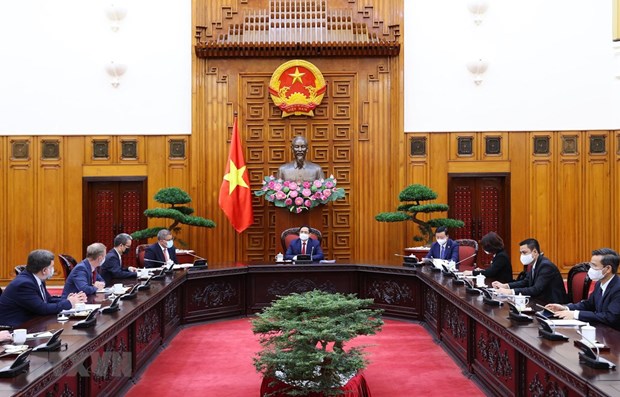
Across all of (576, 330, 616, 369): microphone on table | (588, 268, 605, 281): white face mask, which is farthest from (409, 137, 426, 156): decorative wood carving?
(576, 330, 616, 369): microphone on table

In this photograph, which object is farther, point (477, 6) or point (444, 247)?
point (477, 6)

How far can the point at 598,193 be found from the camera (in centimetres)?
1036

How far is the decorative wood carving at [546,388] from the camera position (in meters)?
3.36

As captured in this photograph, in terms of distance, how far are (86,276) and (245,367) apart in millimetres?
1534

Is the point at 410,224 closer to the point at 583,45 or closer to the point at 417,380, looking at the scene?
the point at 583,45

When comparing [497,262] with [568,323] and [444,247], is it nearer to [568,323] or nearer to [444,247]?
[444,247]

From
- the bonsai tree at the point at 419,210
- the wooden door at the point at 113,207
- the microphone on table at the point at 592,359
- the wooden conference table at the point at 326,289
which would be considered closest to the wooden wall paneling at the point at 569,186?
the bonsai tree at the point at 419,210

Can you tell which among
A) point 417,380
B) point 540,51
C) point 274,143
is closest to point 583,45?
point 540,51

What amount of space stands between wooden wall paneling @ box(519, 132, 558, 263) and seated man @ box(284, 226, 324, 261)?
3.73m

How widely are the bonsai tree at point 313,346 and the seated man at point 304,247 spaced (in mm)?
4128

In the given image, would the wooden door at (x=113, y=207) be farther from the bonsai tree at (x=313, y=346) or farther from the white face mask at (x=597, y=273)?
the white face mask at (x=597, y=273)

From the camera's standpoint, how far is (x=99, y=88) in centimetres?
1042

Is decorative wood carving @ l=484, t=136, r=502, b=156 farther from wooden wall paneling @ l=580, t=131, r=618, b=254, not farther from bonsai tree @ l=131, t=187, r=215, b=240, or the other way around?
bonsai tree @ l=131, t=187, r=215, b=240

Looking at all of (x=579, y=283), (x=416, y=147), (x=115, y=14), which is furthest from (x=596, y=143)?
(x=115, y=14)
